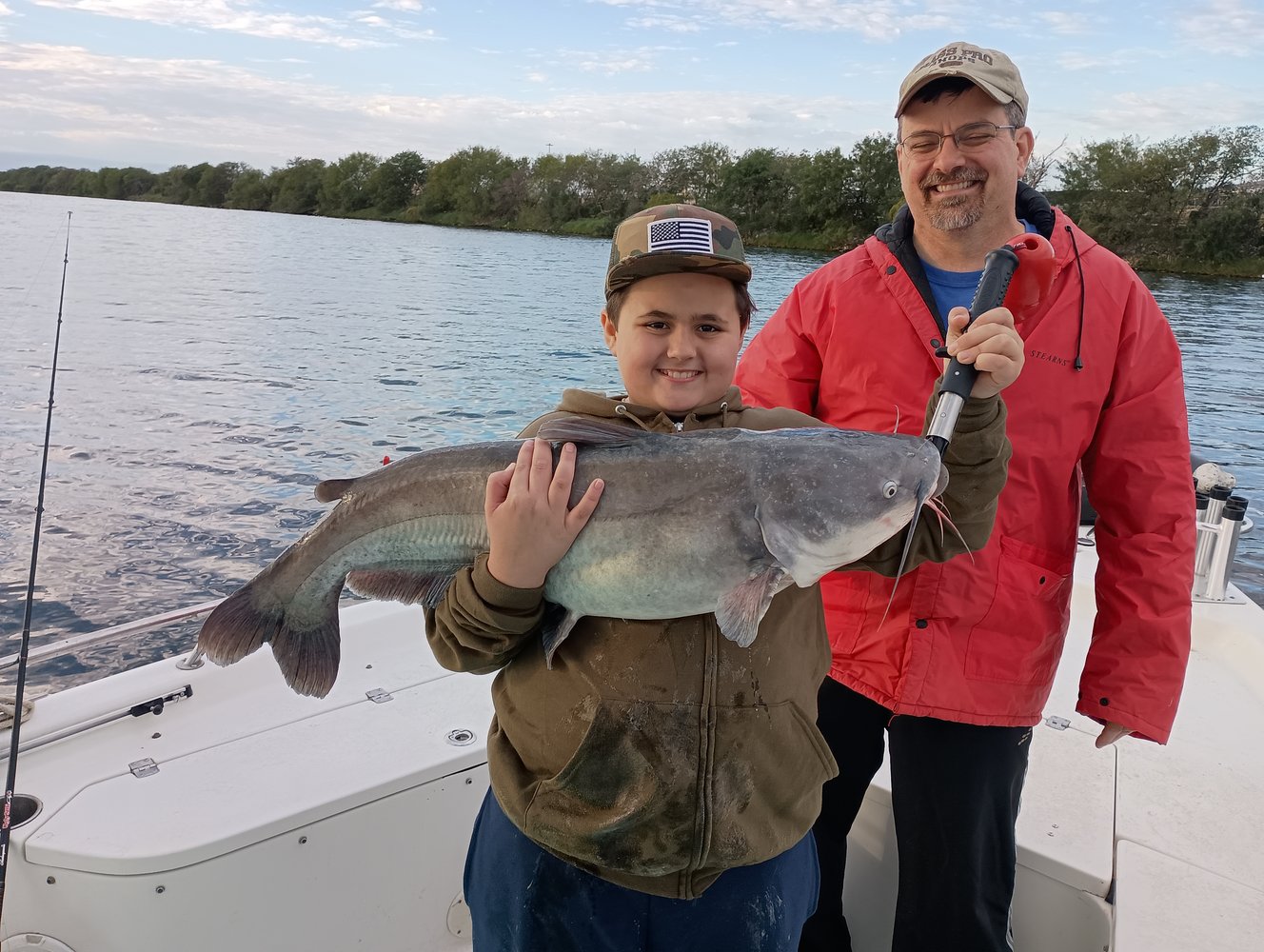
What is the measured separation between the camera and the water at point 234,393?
8.48m

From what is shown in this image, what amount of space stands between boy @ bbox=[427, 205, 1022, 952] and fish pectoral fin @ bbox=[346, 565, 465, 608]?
0.24ft

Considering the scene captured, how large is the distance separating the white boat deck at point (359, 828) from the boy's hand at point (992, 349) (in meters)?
1.56

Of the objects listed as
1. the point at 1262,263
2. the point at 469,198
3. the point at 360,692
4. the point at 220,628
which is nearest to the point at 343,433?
the point at 360,692

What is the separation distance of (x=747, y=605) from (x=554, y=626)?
44 cm

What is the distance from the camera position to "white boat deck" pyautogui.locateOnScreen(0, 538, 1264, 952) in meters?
2.41

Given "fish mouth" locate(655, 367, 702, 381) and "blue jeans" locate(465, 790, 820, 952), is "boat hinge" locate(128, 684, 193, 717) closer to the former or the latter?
"blue jeans" locate(465, 790, 820, 952)

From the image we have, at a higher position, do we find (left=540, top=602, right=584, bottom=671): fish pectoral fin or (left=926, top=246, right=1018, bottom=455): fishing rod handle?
(left=926, top=246, right=1018, bottom=455): fishing rod handle

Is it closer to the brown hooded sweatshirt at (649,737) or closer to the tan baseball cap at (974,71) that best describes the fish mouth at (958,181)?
the tan baseball cap at (974,71)

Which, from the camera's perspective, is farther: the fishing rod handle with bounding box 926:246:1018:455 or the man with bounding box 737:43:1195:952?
the man with bounding box 737:43:1195:952

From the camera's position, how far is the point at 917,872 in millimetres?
2576

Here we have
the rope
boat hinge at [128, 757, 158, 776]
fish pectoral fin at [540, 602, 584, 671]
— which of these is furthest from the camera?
the rope

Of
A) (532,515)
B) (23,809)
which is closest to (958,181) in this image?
(532,515)

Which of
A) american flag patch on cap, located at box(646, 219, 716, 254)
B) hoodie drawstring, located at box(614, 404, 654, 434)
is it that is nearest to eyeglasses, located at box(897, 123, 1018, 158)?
american flag patch on cap, located at box(646, 219, 716, 254)

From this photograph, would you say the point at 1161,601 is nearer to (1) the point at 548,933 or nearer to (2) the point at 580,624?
(2) the point at 580,624
